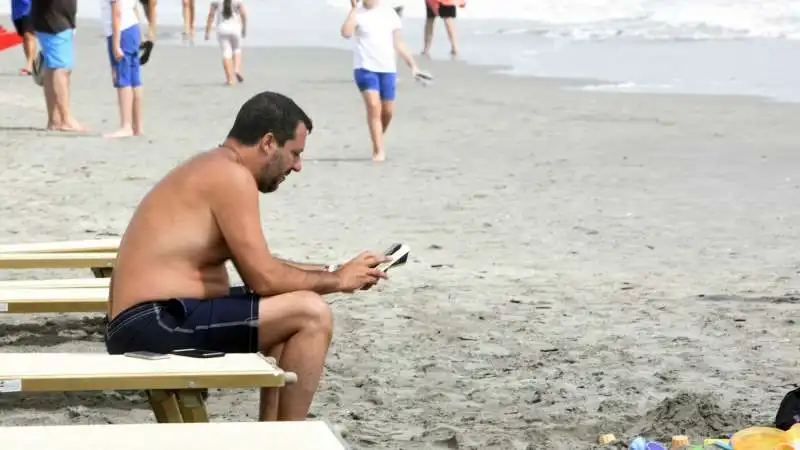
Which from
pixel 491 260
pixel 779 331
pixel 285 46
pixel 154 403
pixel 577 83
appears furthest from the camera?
pixel 285 46

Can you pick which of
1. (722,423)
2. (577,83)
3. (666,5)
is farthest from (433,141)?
(666,5)

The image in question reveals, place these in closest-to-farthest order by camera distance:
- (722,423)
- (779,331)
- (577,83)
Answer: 1. (722,423)
2. (779,331)
3. (577,83)

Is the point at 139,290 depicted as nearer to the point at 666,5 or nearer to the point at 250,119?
the point at 250,119

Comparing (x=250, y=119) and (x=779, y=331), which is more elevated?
(x=250, y=119)

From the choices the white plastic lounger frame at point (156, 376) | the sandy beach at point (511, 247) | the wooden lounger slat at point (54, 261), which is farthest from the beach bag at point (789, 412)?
the wooden lounger slat at point (54, 261)

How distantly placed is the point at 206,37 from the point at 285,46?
1.48 m

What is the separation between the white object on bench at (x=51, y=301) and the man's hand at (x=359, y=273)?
1146mm

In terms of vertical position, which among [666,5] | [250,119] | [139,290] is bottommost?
[666,5]

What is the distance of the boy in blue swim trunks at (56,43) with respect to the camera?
12.1 m

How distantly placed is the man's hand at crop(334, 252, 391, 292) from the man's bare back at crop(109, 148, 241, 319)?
1.30 feet

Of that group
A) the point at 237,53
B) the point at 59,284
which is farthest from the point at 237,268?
the point at 237,53

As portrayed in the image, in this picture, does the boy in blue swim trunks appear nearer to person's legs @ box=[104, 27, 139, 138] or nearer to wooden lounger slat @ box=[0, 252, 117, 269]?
person's legs @ box=[104, 27, 139, 138]

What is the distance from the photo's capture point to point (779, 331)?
604 centimetres

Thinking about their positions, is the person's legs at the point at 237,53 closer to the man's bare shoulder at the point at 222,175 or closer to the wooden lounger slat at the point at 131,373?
the man's bare shoulder at the point at 222,175
